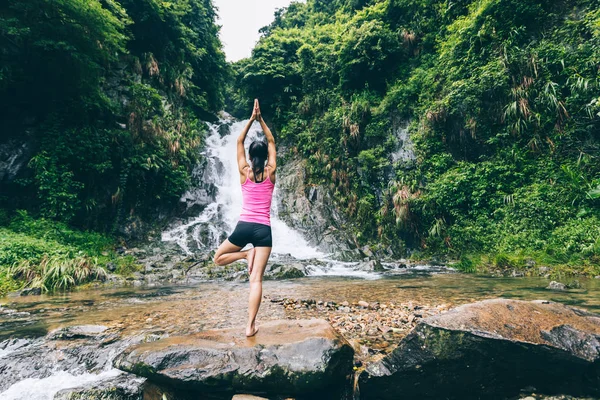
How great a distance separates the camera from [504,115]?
1048 centimetres

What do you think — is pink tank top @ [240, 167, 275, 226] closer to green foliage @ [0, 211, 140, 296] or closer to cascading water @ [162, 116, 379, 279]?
cascading water @ [162, 116, 379, 279]

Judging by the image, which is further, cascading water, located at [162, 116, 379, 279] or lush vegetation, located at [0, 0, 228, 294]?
cascading water, located at [162, 116, 379, 279]

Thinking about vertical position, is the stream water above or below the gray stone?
below

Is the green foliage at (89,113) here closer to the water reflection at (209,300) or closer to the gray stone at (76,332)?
the water reflection at (209,300)

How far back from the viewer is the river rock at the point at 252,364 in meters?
2.23

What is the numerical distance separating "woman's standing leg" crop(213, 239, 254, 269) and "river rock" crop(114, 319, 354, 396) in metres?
0.78

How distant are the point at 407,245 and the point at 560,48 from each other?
828 centimetres

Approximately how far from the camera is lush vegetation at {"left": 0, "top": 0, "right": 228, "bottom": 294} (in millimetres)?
9391

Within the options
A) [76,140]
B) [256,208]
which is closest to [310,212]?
[76,140]

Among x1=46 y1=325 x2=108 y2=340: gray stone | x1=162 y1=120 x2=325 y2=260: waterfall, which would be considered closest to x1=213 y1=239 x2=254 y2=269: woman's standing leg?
x1=46 y1=325 x2=108 y2=340: gray stone

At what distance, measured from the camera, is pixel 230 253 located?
3129 mm

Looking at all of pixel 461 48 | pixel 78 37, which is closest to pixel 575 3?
pixel 461 48

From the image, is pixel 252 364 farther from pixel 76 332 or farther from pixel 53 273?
pixel 53 273

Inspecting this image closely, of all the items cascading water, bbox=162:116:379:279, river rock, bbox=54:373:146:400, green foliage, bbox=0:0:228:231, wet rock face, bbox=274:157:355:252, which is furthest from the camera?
wet rock face, bbox=274:157:355:252
